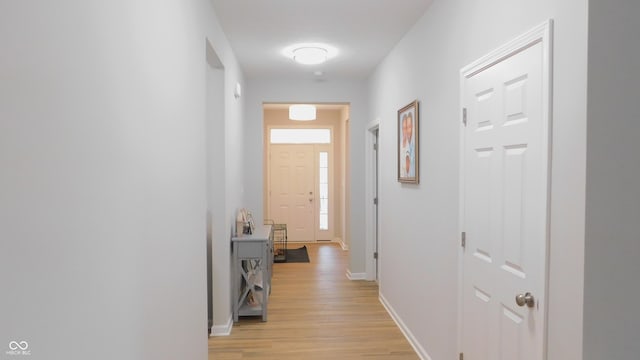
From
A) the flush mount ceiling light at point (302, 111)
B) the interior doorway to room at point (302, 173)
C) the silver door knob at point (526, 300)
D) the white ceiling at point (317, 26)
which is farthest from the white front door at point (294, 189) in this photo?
the silver door knob at point (526, 300)

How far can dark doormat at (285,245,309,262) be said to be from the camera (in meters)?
7.02

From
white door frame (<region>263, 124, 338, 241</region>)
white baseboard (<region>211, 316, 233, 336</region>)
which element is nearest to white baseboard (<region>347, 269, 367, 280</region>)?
white baseboard (<region>211, 316, 233, 336</region>)

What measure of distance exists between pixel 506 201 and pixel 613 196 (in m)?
0.55

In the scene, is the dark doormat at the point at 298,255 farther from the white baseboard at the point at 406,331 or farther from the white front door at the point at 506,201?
the white front door at the point at 506,201

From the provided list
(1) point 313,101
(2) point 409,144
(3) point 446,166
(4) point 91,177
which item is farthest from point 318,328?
(4) point 91,177

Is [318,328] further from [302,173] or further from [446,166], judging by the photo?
[302,173]

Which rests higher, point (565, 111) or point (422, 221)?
point (565, 111)

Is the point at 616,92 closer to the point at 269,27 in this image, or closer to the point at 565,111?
the point at 565,111

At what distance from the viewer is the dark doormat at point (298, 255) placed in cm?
702

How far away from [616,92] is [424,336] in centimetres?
237

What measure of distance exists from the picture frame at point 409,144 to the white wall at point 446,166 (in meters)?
0.08

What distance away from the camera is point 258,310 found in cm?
419

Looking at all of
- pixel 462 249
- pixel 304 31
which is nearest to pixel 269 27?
pixel 304 31

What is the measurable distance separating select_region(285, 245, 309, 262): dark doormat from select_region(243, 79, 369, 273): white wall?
4.77 feet
